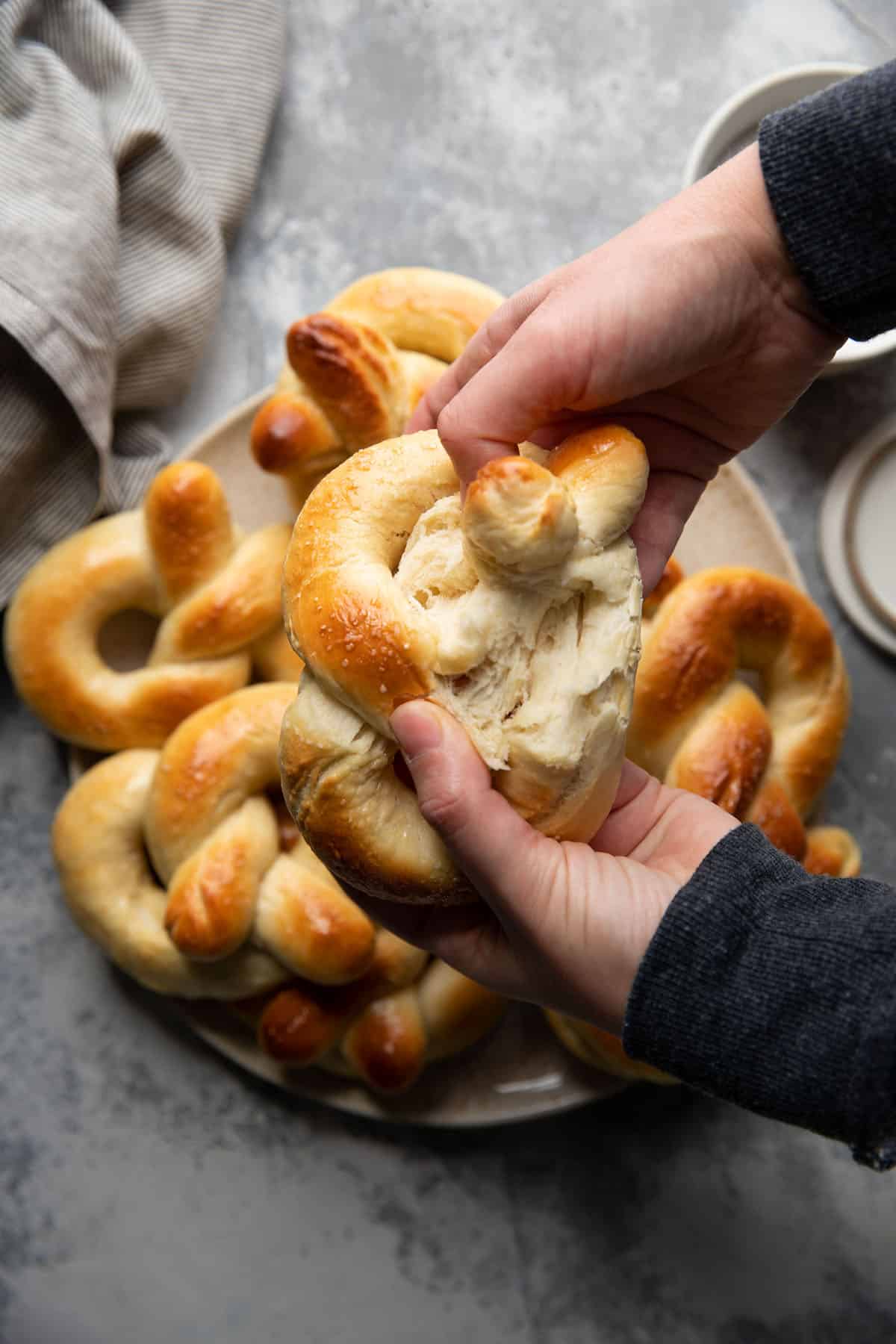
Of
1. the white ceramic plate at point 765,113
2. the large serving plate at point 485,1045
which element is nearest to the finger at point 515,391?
the large serving plate at point 485,1045

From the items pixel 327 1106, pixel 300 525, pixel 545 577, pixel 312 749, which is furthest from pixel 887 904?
pixel 327 1106

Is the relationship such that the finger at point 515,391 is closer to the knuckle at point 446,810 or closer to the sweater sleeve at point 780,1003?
the knuckle at point 446,810

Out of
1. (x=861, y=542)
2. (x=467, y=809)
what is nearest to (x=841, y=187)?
(x=467, y=809)

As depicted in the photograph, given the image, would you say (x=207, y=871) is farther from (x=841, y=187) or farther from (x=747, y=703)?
(x=841, y=187)

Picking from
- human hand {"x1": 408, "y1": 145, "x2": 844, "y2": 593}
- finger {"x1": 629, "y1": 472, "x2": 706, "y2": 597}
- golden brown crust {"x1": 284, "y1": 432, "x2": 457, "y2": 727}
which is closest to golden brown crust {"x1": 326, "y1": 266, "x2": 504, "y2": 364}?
human hand {"x1": 408, "y1": 145, "x2": 844, "y2": 593}

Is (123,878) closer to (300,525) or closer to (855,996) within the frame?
(300,525)

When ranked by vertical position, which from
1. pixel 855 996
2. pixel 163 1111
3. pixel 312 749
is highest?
pixel 312 749
